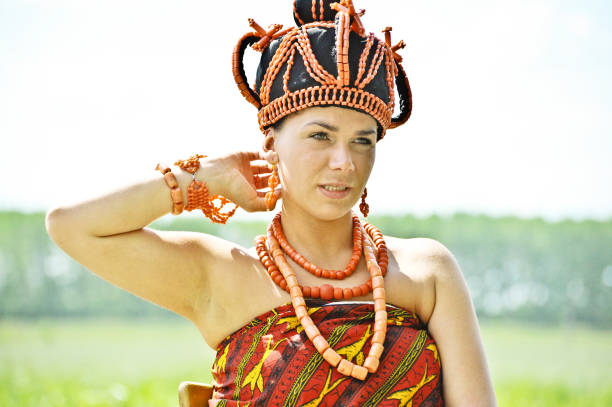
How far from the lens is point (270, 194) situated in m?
2.44

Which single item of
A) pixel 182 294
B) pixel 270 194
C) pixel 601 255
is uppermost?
pixel 270 194

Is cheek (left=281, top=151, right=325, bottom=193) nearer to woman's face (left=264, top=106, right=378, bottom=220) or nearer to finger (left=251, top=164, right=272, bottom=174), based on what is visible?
woman's face (left=264, top=106, right=378, bottom=220)

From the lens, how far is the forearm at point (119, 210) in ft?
7.30

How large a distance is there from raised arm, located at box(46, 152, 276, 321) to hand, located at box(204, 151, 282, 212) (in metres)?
0.04

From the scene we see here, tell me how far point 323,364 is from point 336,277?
347 mm

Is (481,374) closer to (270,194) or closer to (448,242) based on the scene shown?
(270,194)

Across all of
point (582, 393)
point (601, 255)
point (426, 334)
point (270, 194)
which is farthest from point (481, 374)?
point (601, 255)

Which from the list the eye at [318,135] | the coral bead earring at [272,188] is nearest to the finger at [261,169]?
the coral bead earring at [272,188]

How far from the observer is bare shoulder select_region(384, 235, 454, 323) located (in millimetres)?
2395

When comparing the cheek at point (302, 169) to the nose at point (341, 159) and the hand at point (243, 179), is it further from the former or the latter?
the hand at point (243, 179)

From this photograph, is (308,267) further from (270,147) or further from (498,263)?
(498,263)

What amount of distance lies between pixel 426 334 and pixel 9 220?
31.0 feet

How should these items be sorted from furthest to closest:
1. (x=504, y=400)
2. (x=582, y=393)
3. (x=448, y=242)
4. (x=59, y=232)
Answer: (x=448, y=242) < (x=582, y=393) < (x=504, y=400) < (x=59, y=232)

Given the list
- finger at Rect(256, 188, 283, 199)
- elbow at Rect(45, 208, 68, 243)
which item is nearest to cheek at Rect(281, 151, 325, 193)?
finger at Rect(256, 188, 283, 199)
